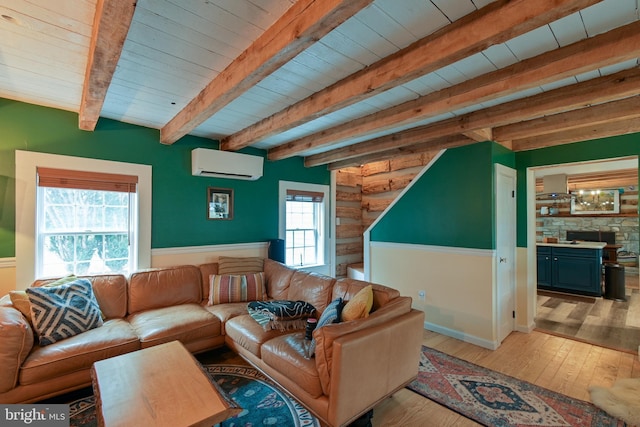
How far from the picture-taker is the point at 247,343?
2443mm

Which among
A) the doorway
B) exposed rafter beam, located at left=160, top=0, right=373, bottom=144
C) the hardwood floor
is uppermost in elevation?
exposed rafter beam, located at left=160, top=0, right=373, bottom=144

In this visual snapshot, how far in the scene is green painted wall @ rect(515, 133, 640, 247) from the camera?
304cm

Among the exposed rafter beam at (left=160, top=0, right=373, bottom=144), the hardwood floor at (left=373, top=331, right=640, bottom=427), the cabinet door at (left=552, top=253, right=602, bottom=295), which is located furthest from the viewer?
the cabinet door at (left=552, top=253, right=602, bottom=295)

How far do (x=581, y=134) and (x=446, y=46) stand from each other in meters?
2.70

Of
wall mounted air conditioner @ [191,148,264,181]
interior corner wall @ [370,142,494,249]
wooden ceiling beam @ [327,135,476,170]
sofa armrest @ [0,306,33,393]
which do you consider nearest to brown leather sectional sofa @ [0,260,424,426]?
sofa armrest @ [0,306,33,393]

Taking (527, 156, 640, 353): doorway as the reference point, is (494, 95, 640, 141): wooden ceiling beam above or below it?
above

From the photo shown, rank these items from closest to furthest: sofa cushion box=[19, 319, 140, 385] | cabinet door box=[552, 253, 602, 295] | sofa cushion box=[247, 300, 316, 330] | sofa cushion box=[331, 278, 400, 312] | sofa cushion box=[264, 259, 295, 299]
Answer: sofa cushion box=[19, 319, 140, 385]
sofa cushion box=[331, 278, 400, 312]
sofa cushion box=[247, 300, 316, 330]
sofa cushion box=[264, 259, 295, 299]
cabinet door box=[552, 253, 602, 295]

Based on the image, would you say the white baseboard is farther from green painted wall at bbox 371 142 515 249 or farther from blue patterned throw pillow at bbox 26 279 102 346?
blue patterned throw pillow at bbox 26 279 102 346

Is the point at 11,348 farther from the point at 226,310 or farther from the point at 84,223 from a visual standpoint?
the point at 226,310

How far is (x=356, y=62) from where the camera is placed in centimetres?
185

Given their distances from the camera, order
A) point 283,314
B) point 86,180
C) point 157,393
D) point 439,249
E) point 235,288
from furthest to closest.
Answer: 1. point 439,249
2. point 235,288
3. point 86,180
4. point 283,314
5. point 157,393

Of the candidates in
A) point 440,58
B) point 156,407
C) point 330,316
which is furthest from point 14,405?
point 440,58

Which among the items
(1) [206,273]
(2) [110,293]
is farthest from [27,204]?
(1) [206,273]

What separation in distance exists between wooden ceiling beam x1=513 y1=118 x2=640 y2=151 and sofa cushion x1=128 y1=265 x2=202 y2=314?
4293mm
